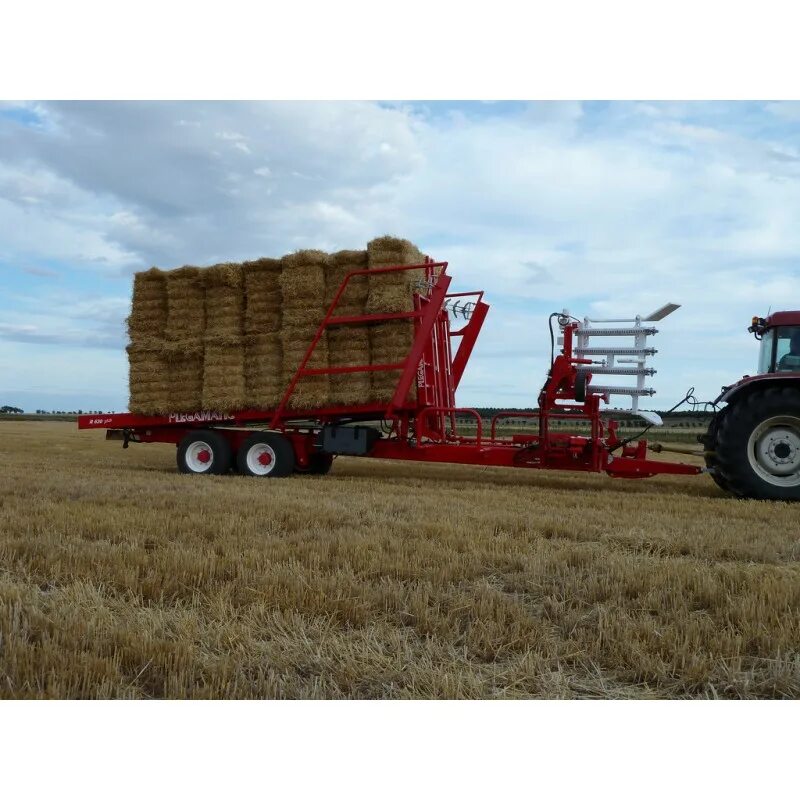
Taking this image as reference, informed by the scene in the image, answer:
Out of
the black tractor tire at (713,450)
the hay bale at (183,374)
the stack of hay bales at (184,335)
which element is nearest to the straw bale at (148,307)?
the stack of hay bales at (184,335)

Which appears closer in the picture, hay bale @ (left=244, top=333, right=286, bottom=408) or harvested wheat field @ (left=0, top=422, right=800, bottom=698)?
harvested wheat field @ (left=0, top=422, right=800, bottom=698)

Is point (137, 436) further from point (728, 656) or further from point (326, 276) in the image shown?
point (728, 656)

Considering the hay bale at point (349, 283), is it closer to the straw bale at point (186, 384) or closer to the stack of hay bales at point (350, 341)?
the stack of hay bales at point (350, 341)

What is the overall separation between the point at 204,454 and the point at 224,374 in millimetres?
1445

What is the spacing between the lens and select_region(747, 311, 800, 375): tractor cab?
883 cm

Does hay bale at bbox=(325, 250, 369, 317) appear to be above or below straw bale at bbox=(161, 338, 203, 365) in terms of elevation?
above

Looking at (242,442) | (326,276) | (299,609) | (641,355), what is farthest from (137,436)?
(299,609)

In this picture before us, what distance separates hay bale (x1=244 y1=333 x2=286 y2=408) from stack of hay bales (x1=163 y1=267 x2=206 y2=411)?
2.73 ft

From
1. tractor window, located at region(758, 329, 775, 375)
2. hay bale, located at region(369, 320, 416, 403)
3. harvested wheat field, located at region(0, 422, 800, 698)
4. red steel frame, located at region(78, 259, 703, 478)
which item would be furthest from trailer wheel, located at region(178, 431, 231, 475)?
tractor window, located at region(758, 329, 775, 375)

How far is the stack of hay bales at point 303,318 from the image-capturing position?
10805 millimetres

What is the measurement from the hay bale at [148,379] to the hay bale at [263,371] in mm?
1498

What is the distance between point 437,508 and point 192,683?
4480 mm

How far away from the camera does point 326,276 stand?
11.0 m

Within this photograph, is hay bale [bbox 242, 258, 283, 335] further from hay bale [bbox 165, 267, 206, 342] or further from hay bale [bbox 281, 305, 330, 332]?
hay bale [bbox 165, 267, 206, 342]
